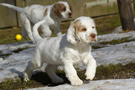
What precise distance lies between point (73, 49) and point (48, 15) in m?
4.32

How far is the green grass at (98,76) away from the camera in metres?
4.48

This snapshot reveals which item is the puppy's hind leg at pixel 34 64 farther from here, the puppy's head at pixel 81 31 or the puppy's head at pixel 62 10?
the puppy's head at pixel 62 10

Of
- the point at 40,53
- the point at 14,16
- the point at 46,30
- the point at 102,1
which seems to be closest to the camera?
the point at 40,53

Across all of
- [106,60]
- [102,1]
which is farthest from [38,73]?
[102,1]

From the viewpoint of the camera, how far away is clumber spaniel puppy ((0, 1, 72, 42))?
25.5 feet

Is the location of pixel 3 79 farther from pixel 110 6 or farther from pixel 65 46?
pixel 110 6

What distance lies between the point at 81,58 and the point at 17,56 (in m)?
3.36

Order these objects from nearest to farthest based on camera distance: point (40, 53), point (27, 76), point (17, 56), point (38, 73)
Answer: point (40, 53), point (27, 76), point (38, 73), point (17, 56)

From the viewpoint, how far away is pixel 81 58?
12.7 feet

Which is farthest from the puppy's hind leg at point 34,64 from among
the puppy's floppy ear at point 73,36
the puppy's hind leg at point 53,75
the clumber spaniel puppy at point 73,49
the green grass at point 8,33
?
the green grass at point 8,33

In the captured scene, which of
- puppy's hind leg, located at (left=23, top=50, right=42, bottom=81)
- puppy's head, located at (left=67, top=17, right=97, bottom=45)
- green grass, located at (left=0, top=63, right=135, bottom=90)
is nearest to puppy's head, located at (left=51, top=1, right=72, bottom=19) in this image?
green grass, located at (left=0, top=63, right=135, bottom=90)

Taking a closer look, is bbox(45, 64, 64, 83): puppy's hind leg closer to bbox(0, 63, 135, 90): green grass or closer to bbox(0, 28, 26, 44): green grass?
bbox(0, 63, 135, 90): green grass

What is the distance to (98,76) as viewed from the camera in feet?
15.0

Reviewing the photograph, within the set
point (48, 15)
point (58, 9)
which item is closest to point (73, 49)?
point (58, 9)
